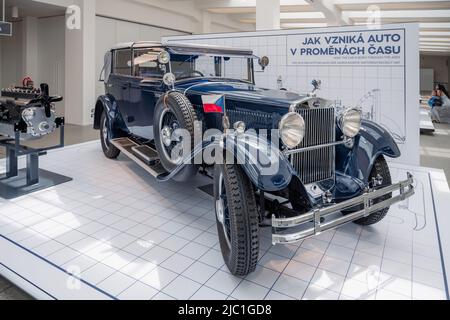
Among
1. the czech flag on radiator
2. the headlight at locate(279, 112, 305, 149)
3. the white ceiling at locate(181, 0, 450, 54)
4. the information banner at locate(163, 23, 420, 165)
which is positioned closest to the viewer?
the headlight at locate(279, 112, 305, 149)

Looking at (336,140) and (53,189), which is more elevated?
(336,140)

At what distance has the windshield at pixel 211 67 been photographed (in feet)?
11.8

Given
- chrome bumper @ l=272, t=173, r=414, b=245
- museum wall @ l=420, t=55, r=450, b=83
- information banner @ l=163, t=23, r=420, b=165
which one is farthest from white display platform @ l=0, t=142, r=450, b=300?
museum wall @ l=420, t=55, r=450, b=83

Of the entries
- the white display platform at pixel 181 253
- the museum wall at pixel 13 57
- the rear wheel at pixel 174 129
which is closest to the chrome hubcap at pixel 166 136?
the rear wheel at pixel 174 129

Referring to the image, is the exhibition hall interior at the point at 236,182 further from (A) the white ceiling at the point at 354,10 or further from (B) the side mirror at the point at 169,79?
(A) the white ceiling at the point at 354,10

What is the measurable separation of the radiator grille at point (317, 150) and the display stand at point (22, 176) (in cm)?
279

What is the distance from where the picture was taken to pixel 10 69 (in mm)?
9688

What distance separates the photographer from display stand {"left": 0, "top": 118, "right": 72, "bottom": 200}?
3.52 metres

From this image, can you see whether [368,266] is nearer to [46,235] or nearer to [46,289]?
[46,289]

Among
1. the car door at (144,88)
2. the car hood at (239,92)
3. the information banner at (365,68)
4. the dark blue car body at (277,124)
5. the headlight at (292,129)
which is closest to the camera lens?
the headlight at (292,129)

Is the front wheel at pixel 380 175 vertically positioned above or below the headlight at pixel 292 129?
below

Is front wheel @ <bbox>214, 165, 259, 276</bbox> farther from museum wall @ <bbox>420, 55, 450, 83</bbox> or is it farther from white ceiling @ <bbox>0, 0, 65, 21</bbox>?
museum wall @ <bbox>420, 55, 450, 83</bbox>
